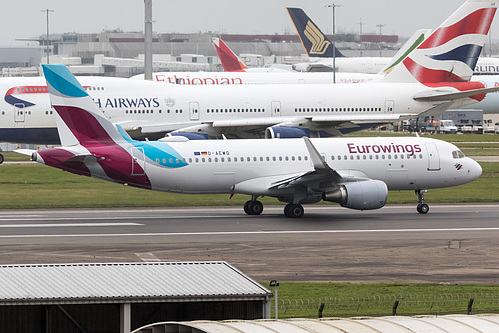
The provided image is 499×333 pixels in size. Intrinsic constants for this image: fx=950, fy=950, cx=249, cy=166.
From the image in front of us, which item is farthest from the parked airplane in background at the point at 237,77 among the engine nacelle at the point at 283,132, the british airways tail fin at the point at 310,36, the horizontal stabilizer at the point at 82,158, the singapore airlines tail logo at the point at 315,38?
the horizontal stabilizer at the point at 82,158

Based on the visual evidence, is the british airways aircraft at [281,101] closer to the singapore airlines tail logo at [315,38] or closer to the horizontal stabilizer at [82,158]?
the horizontal stabilizer at [82,158]

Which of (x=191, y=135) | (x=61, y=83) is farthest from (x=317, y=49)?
(x=61, y=83)

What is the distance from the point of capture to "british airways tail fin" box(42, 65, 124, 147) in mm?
40250

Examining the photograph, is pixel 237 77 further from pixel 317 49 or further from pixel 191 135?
pixel 317 49

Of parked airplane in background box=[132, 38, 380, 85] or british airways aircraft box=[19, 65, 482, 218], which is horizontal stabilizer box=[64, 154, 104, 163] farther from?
parked airplane in background box=[132, 38, 380, 85]

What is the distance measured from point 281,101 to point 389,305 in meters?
39.9

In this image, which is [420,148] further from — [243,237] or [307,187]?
[243,237]

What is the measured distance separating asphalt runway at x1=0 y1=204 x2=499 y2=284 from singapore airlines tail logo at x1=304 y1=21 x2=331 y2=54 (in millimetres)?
112265

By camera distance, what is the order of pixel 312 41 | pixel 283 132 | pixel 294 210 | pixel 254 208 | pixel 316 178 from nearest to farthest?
Result: pixel 316 178
pixel 294 210
pixel 254 208
pixel 283 132
pixel 312 41

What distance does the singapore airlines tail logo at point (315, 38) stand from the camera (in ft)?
511

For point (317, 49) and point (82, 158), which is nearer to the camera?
point (82, 158)

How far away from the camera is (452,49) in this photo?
63875 millimetres

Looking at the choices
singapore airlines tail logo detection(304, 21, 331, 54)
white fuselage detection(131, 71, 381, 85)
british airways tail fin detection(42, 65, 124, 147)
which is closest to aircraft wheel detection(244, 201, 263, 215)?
british airways tail fin detection(42, 65, 124, 147)

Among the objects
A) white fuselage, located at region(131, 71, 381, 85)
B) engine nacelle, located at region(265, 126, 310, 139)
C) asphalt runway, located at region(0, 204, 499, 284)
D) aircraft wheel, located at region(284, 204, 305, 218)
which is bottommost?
asphalt runway, located at region(0, 204, 499, 284)
